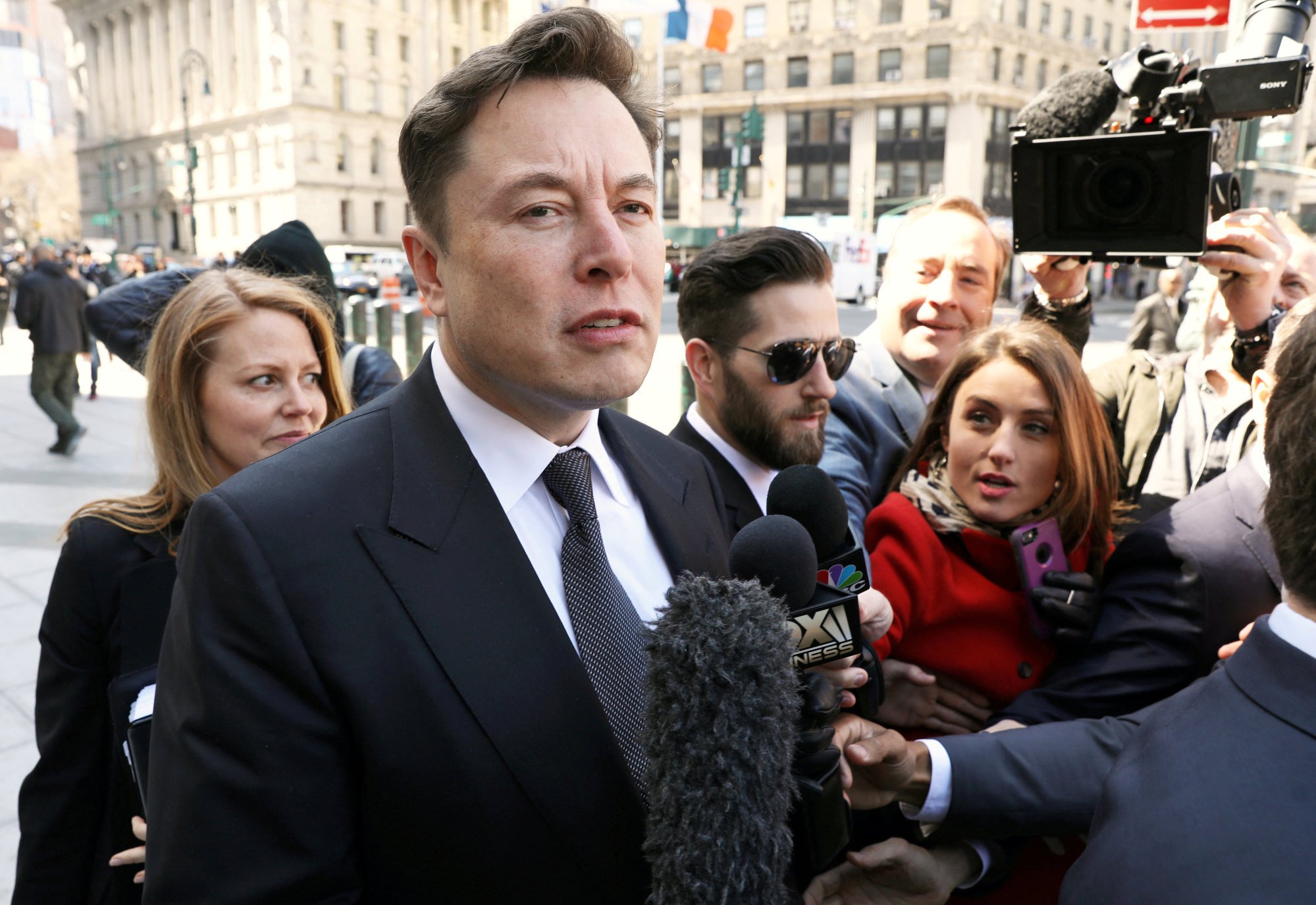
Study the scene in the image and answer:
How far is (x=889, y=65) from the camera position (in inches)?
2119

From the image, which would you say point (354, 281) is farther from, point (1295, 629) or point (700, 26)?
point (1295, 629)

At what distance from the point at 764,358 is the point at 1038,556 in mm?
886

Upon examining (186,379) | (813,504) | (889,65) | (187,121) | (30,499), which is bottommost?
(30,499)

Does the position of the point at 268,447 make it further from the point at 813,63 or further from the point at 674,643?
the point at 813,63

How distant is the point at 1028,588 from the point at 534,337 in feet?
4.33

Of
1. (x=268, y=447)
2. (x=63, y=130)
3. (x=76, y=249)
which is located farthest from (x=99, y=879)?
(x=63, y=130)

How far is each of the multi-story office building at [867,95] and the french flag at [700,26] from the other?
3951 cm

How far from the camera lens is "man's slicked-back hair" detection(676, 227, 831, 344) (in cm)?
265

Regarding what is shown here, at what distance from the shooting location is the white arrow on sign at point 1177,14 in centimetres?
480

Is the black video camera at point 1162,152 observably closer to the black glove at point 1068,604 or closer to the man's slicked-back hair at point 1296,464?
the black glove at point 1068,604

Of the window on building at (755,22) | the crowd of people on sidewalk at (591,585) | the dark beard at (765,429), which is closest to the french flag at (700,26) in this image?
the crowd of people on sidewalk at (591,585)

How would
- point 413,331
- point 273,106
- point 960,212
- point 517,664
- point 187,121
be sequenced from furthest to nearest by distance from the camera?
point 273,106 → point 187,121 → point 413,331 → point 960,212 → point 517,664

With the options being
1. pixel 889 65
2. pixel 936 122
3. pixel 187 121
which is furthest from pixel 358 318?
pixel 889 65

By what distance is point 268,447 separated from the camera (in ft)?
7.86
